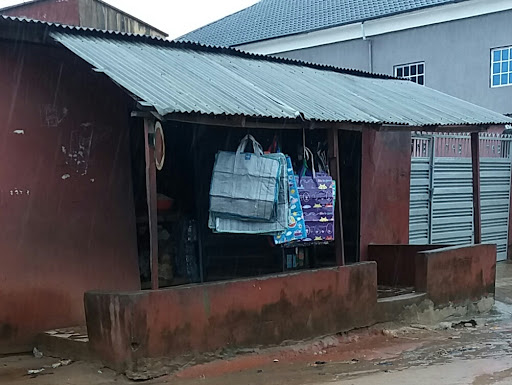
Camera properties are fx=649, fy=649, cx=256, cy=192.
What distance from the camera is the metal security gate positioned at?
37.8ft

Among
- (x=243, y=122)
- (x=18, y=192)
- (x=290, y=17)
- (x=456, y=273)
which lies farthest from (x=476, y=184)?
(x=290, y=17)

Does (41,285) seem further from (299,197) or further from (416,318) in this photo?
(416,318)

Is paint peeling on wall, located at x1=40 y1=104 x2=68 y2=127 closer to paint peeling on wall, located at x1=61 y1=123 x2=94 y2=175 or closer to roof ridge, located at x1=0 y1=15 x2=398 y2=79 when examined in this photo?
paint peeling on wall, located at x1=61 y1=123 x2=94 y2=175

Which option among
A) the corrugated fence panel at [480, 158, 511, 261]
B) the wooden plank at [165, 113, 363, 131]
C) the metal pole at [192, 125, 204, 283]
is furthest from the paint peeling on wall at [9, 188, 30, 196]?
the corrugated fence panel at [480, 158, 511, 261]

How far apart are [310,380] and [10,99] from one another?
3.81 meters

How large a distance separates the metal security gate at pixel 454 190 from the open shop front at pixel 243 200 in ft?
9.16

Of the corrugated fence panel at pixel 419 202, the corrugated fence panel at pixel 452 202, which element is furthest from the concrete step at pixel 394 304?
the corrugated fence panel at pixel 452 202

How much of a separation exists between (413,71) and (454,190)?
8.15 metres

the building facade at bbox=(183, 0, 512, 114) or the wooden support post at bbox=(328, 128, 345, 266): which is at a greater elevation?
the building facade at bbox=(183, 0, 512, 114)

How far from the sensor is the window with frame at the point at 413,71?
1914 centimetres

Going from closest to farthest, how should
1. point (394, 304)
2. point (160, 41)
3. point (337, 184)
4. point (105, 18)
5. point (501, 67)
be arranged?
1. point (337, 184)
2. point (160, 41)
3. point (394, 304)
4. point (105, 18)
5. point (501, 67)

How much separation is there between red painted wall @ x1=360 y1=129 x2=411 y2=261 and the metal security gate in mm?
1346

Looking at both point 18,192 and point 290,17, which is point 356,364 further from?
point 290,17

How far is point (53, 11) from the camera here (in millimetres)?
12141
